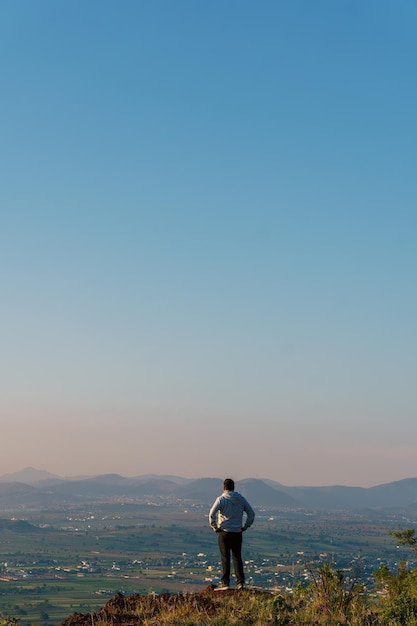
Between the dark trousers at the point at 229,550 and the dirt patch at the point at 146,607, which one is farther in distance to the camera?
the dark trousers at the point at 229,550

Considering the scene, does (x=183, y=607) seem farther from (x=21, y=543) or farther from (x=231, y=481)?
(x=21, y=543)

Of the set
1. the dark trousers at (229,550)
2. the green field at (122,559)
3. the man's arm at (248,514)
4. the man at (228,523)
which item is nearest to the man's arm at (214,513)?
the man at (228,523)

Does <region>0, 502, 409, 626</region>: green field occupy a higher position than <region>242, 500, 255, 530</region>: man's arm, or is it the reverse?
<region>242, 500, 255, 530</region>: man's arm

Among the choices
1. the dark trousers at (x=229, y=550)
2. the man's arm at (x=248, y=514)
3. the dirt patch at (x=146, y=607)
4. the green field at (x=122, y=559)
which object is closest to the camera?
the dirt patch at (x=146, y=607)

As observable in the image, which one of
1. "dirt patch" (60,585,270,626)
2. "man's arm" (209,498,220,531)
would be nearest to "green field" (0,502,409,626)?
"man's arm" (209,498,220,531)

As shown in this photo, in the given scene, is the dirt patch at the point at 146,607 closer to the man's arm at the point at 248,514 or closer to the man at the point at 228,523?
the man at the point at 228,523

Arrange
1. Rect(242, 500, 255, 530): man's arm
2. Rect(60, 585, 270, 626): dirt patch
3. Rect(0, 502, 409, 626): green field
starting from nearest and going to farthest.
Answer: Rect(60, 585, 270, 626): dirt patch
Rect(242, 500, 255, 530): man's arm
Rect(0, 502, 409, 626): green field

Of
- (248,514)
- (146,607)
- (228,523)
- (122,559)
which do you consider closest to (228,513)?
(228,523)

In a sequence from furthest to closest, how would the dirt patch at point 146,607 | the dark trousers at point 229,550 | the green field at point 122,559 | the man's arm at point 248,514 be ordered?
the green field at point 122,559
the man's arm at point 248,514
the dark trousers at point 229,550
the dirt patch at point 146,607

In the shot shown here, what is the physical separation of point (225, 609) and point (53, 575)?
104653mm

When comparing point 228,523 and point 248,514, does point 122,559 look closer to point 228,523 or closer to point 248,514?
point 248,514

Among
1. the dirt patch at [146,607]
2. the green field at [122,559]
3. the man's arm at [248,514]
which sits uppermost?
the man's arm at [248,514]

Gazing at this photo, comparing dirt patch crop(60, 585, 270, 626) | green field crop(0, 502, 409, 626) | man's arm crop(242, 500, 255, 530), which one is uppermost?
man's arm crop(242, 500, 255, 530)

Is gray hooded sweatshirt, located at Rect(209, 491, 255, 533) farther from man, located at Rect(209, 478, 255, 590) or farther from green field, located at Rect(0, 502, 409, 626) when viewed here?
green field, located at Rect(0, 502, 409, 626)
